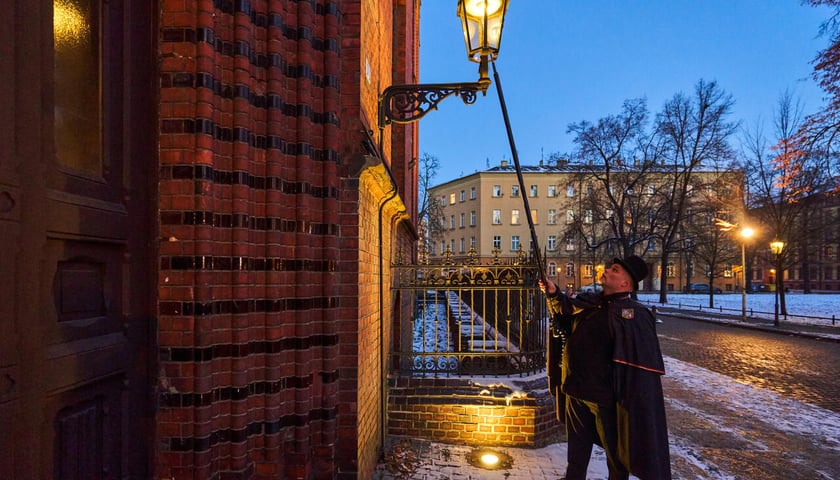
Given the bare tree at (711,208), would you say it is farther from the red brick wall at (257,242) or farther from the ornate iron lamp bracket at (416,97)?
the red brick wall at (257,242)

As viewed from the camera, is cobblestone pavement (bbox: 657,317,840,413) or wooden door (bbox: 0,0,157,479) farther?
cobblestone pavement (bbox: 657,317,840,413)

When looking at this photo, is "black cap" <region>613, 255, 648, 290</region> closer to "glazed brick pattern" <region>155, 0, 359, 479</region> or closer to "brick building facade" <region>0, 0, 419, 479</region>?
"brick building facade" <region>0, 0, 419, 479</region>

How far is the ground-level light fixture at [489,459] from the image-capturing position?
3.94 metres

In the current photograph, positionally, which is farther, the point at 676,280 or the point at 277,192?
the point at 676,280

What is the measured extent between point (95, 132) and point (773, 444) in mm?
7202

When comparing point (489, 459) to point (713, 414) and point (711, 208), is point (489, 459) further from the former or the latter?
point (711, 208)

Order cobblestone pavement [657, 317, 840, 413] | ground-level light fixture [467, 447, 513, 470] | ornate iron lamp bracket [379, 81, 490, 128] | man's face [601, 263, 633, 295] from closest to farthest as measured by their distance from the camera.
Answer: man's face [601, 263, 633, 295] < ornate iron lamp bracket [379, 81, 490, 128] < ground-level light fixture [467, 447, 513, 470] < cobblestone pavement [657, 317, 840, 413]

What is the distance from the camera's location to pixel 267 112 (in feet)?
7.63

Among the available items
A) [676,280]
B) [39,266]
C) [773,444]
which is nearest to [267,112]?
[39,266]

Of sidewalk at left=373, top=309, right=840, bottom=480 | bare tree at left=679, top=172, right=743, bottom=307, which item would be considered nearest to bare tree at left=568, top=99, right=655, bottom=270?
bare tree at left=679, top=172, right=743, bottom=307

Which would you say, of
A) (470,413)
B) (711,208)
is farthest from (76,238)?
(711,208)

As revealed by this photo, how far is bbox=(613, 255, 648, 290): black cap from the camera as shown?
117 inches

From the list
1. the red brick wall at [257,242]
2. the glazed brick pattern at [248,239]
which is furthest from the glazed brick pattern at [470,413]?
the glazed brick pattern at [248,239]

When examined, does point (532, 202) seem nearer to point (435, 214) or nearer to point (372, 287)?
point (435, 214)
